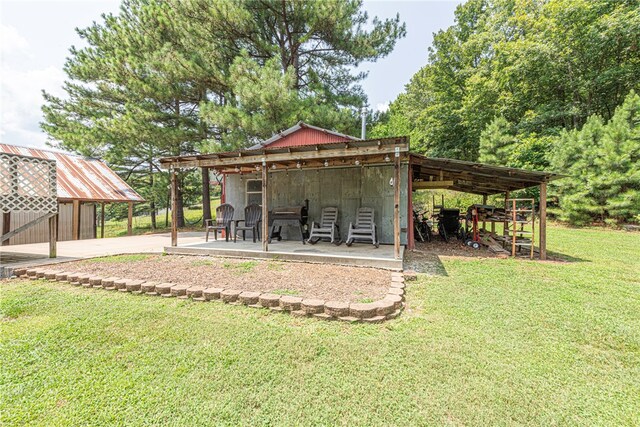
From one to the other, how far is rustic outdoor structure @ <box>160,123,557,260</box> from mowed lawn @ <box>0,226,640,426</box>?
7.69ft

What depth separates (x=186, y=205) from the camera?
16484 mm

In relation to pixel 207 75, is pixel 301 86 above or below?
above

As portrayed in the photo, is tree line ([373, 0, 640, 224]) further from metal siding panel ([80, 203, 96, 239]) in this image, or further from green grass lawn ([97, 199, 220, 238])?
metal siding panel ([80, 203, 96, 239])

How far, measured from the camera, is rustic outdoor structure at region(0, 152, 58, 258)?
4898 millimetres

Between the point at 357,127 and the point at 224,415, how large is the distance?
1130 cm

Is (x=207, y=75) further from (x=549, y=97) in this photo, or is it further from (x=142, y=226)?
(x=549, y=97)

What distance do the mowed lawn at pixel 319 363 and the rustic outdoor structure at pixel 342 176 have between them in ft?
7.69

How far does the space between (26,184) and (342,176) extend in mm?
6816

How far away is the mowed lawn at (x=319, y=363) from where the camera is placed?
1693 mm

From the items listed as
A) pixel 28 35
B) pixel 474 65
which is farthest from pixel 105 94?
pixel 474 65

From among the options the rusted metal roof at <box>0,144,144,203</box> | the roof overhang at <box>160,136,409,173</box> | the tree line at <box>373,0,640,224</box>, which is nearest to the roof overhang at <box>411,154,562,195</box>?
the roof overhang at <box>160,136,409,173</box>

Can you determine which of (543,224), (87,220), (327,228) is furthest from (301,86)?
(543,224)

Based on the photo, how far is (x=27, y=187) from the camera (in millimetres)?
5211

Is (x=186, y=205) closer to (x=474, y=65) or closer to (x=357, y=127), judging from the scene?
(x=357, y=127)
